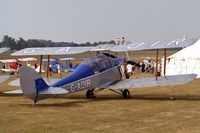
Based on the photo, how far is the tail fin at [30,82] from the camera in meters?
12.4

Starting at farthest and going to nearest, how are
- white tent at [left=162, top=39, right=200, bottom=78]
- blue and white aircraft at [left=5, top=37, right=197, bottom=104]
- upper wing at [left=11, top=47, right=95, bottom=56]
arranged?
white tent at [left=162, top=39, right=200, bottom=78] < upper wing at [left=11, top=47, right=95, bottom=56] < blue and white aircraft at [left=5, top=37, right=197, bottom=104]

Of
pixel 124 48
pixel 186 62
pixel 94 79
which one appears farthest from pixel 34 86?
pixel 186 62

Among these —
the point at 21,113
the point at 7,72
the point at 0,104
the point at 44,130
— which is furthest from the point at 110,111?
the point at 7,72

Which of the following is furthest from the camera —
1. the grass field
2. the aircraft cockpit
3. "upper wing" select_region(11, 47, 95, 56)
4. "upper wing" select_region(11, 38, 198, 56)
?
"upper wing" select_region(11, 47, 95, 56)

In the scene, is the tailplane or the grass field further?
the tailplane

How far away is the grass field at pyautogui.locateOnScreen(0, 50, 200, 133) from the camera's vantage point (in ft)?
31.8

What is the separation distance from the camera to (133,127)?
32.0 feet

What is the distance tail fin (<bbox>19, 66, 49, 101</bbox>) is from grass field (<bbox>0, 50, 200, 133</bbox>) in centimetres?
58

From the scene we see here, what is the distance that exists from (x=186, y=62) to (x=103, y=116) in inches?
691

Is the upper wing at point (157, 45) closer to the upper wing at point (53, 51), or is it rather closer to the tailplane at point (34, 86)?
the upper wing at point (53, 51)

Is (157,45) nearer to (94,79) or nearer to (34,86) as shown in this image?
(94,79)

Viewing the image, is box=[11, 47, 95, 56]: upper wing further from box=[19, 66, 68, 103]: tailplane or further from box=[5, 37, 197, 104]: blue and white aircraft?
box=[19, 66, 68, 103]: tailplane

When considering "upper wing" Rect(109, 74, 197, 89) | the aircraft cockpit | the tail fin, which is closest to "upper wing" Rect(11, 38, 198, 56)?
the aircraft cockpit

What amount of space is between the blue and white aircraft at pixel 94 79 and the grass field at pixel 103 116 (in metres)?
0.58
